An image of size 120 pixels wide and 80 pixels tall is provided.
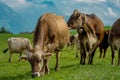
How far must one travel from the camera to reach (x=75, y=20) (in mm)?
20641

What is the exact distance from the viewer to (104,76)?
1380 cm

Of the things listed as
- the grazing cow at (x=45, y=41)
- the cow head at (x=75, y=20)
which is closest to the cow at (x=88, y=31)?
the cow head at (x=75, y=20)

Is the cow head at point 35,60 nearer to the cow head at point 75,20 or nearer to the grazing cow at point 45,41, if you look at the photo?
the grazing cow at point 45,41

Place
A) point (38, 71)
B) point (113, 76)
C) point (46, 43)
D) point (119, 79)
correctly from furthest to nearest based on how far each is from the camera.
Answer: point (46, 43) → point (38, 71) → point (113, 76) → point (119, 79)

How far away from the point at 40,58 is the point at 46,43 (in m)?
1.52

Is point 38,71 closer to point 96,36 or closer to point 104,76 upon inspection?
point 104,76

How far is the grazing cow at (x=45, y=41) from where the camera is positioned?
15.1m

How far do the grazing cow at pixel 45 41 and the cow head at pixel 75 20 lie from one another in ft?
3.54

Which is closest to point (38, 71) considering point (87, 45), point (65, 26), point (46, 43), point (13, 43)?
point (46, 43)

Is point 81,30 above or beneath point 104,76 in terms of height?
above

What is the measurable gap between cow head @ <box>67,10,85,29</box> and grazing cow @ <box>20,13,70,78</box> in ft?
3.54

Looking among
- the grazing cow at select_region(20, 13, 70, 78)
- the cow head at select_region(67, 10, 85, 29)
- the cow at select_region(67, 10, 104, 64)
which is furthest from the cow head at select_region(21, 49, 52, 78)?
the cow at select_region(67, 10, 104, 64)

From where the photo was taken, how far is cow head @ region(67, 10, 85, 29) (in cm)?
2058

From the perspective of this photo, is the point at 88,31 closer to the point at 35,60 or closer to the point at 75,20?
the point at 75,20
